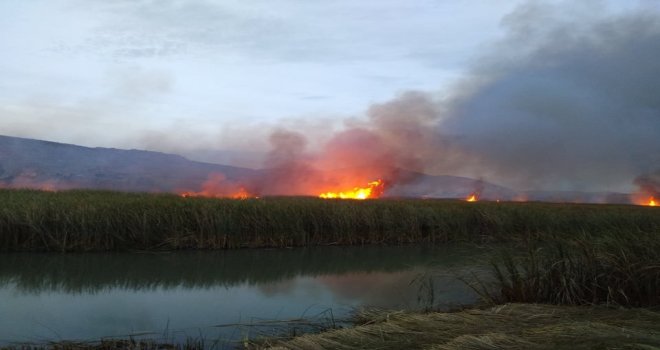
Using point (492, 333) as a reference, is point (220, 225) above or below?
above

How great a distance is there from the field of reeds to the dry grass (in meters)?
3.89

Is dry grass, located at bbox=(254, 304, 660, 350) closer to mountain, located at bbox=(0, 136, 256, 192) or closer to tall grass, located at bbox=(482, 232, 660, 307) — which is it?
tall grass, located at bbox=(482, 232, 660, 307)

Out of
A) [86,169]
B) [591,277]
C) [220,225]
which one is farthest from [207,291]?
[86,169]

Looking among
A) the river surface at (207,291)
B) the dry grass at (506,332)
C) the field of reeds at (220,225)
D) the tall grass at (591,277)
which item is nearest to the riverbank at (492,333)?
the dry grass at (506,332)

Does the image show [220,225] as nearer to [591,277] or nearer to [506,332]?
[591,277]

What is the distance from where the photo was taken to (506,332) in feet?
16.2

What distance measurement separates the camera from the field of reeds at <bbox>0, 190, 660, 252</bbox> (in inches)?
486

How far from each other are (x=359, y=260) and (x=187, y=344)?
27.6ft

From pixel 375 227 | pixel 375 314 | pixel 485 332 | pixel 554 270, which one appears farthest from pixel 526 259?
pixel 375 227

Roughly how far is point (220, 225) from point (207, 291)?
14.8 feet

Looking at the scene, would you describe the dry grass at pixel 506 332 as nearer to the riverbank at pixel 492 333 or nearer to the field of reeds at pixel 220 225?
the riverbank at pixel 492 333

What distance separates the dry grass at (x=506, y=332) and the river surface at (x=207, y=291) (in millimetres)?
1672

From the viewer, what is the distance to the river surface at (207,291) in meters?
6.95

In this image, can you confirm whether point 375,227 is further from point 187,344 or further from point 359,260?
point 187,344
